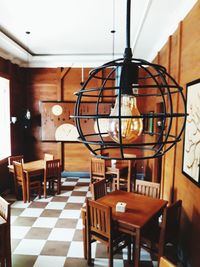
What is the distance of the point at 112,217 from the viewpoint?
244 cm

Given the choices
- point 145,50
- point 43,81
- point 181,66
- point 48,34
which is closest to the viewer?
point 181,66

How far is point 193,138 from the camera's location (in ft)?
7.80

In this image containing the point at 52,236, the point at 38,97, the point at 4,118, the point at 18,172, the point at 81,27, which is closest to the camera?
the point at 52,236

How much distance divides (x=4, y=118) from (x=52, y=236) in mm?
3035

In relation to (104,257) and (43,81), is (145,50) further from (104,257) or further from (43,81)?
(104,257)

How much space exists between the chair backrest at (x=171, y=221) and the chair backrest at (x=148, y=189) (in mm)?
665

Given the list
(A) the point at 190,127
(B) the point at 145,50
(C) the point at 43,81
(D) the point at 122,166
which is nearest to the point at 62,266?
(A) the point at 190,127

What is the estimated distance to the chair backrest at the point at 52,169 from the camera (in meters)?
4.68

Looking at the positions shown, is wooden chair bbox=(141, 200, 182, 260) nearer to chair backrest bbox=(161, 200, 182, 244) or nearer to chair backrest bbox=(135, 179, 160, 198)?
chair backrest bbox=(161, 200, 182, 244)

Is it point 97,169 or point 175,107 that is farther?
point 97,169

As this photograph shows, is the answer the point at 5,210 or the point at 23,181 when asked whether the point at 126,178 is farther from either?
the point at 5,210

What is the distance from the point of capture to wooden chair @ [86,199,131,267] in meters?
2.32

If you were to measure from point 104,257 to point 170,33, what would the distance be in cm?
329

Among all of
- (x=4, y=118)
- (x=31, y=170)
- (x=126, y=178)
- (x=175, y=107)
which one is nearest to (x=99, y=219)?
(x=175, y=107)
